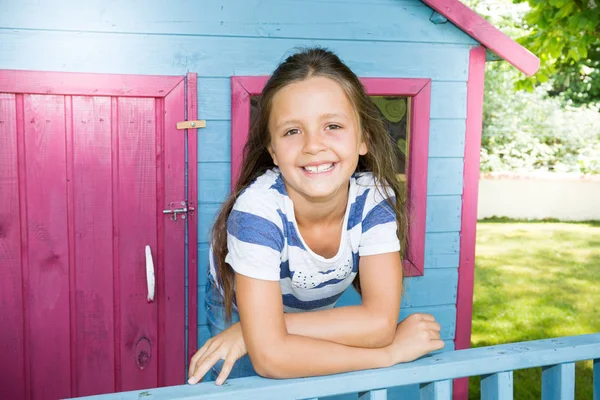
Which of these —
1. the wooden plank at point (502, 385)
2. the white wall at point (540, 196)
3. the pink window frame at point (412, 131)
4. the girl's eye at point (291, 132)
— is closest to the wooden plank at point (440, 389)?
the wooden plank at point (502, 385)

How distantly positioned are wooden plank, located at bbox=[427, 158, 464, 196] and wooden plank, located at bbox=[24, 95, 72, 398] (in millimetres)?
2064

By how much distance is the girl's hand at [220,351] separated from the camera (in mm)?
1624

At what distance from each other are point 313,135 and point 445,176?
2.11 m

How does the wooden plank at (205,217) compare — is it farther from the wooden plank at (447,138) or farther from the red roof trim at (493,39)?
the red roof trim at (493,39)

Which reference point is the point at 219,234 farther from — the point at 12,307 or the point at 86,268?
the point at 12,307

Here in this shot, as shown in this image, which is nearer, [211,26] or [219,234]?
[219,234]

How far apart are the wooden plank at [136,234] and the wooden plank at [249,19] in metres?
0.43

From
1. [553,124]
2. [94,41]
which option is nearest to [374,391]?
[94,41]

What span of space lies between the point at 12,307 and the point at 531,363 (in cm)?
282

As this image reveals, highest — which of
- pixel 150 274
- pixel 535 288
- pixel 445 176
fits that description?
pixel 445 176

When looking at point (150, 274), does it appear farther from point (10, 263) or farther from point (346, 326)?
point (346, 326)

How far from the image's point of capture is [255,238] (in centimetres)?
182

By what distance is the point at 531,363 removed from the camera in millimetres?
1562

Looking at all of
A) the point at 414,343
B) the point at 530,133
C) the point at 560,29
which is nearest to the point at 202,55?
the point at 414,343
